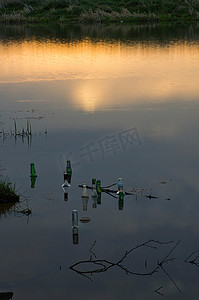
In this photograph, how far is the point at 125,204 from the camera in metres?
11.7

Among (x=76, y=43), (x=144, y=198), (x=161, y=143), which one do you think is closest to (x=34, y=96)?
(x=161, y=143)

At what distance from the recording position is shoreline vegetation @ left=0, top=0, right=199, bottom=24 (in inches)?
2484

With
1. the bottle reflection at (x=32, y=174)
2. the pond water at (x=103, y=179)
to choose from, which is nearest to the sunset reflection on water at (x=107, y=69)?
the pond water at (x=103, y=179)

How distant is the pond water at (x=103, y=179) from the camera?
8.96 metres

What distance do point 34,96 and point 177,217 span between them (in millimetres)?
14308

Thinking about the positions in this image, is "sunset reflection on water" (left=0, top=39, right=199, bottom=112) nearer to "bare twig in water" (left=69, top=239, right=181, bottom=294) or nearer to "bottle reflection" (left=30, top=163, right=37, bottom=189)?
"bottle reflection" (left=30, top=163, right=37, bottom=189)

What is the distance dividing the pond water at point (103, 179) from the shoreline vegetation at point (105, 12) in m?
33.1

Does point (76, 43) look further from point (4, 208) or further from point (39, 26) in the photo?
point (4, 208)

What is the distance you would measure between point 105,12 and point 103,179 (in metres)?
53.7

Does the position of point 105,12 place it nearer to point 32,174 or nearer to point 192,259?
point 32,174

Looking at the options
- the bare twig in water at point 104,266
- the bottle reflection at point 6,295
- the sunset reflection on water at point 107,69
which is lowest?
the bottle reflection at point 6,295

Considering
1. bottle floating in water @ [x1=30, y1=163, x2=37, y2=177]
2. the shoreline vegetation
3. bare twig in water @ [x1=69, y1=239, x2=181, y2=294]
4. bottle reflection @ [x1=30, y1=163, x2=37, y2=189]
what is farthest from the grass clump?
the shoreline vegetation

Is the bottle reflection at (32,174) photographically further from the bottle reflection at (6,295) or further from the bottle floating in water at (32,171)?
the bottle reflection at (6,295)

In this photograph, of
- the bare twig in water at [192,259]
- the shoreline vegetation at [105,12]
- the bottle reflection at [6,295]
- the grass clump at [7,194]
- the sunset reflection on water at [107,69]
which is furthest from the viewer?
the shoreline vegetation at [105,12]
